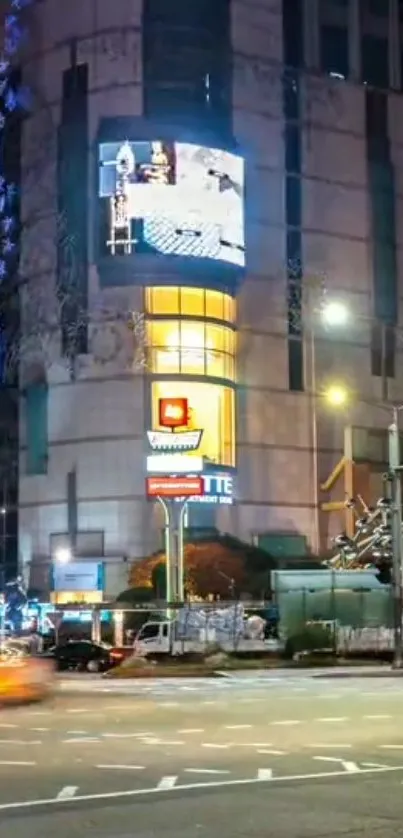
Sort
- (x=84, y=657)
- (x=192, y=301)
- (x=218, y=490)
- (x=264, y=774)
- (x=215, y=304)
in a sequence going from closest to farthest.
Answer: (x=264, y=774) < (x=84, y=657) < (x=218, y=490) < (x=192, y=301) < (x=215, y=304)

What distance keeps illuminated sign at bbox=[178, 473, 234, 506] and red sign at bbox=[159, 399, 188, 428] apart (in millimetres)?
8183

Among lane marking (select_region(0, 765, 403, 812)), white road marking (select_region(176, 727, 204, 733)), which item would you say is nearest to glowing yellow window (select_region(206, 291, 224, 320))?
white road marking (select_region(176, 727, 204, 733))

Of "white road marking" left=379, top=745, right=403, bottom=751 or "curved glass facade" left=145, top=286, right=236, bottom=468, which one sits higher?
"curved glass facade" left=145, top=286, right=236, bottom=468

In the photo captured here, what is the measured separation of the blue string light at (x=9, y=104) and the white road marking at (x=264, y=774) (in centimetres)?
6970

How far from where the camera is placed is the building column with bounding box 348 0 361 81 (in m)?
85.6

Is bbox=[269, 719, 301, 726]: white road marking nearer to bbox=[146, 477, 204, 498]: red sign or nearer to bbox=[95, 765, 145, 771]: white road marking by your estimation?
bbox=[95, 765, 145, 771]: white road marking

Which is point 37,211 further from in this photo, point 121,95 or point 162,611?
point 162,611

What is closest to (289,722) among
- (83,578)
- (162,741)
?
(162,741)

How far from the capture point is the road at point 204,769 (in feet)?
38.5

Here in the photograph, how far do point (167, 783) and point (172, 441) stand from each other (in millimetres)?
51573

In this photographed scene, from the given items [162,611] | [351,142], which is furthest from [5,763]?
[351,142]

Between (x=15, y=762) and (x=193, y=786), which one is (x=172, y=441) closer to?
(x=15, y=762)

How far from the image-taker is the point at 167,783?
14398 mm

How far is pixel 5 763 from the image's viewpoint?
53.6ft
